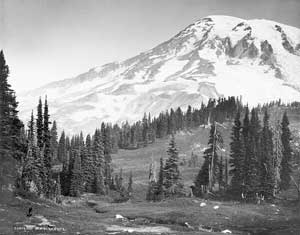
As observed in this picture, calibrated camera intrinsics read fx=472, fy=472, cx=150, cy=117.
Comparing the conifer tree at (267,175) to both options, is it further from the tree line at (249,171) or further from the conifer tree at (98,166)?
the conifer tree at (98,166)

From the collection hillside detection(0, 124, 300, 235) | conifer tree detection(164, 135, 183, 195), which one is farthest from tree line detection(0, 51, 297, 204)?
hillside detection(0, 124, 300, 235)

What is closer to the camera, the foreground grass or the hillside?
the hillside

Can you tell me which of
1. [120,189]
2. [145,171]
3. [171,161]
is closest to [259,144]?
[171,161]

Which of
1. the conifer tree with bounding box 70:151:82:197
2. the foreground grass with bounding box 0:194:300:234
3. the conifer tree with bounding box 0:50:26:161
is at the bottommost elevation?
the foreground grass with bounding box 0:194:300:234

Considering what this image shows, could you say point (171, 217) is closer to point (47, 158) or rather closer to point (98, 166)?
point (47, 158)

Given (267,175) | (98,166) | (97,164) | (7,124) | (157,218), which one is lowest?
(157,218)

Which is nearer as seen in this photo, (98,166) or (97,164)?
(98,166)

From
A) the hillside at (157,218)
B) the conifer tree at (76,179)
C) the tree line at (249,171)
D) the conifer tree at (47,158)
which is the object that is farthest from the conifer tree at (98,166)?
the conifer tree at (47,158)

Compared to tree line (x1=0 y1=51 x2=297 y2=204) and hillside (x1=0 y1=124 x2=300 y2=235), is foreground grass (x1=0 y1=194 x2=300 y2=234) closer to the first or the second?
hillside (x1=0 y1=124 x2=300 y2=235)

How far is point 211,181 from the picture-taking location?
342 ft

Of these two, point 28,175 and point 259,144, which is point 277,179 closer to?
point 259,144

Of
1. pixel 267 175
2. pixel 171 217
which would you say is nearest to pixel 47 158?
pixel 171 217

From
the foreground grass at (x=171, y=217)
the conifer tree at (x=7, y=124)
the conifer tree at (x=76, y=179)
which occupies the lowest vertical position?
the foreground grass at (x=171, y=217)

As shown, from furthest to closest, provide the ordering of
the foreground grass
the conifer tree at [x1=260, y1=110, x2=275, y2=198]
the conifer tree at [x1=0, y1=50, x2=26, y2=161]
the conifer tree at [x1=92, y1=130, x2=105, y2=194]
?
the conifer tree at [x1=92, y1=130, x2=105, y2=194]
the conifer tree at [x1=260, y1=110, x2=275, y2=198]
the conifer tree at [x1=0, y1=50, x2=26, y2=161]
the foreground grass
